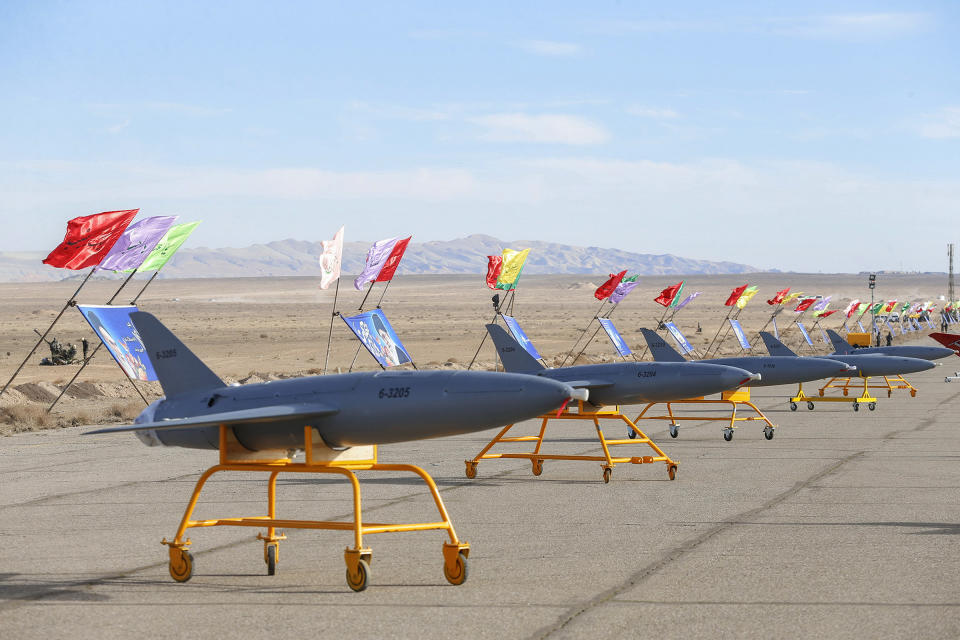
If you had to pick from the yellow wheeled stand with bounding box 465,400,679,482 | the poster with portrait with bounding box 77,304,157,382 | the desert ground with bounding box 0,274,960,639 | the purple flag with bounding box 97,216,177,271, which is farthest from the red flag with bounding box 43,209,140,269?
the yellow wheeled stand with bounding box 465,400,679,482

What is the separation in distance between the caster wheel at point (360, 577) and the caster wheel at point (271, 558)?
3.16 feet

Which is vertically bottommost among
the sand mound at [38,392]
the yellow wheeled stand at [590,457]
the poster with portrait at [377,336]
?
the sand mound at [38,392]

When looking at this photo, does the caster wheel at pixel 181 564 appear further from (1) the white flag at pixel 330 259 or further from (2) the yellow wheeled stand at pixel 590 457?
(1) the white flag at pixel 330 259

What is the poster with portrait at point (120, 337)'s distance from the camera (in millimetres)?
21312

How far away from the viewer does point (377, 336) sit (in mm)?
26500

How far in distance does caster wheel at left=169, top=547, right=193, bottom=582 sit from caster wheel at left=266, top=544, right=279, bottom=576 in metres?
0.60

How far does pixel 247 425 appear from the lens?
9.28 meters

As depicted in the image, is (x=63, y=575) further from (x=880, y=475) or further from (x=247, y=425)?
(x=880, y=475)

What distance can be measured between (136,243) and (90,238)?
1292 mm

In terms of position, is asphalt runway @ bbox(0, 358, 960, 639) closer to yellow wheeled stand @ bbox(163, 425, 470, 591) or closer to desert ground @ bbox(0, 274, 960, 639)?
desert ground @ bbox(0, 274, 960, 639)

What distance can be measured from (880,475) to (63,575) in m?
10.2

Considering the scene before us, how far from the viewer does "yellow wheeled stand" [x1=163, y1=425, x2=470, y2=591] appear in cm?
852

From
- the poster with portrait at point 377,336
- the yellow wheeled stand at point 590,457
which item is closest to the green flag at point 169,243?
the poster with portrait at point 377,336

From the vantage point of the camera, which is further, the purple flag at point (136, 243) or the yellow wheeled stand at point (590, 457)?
the purple flag at point (136, 243)
